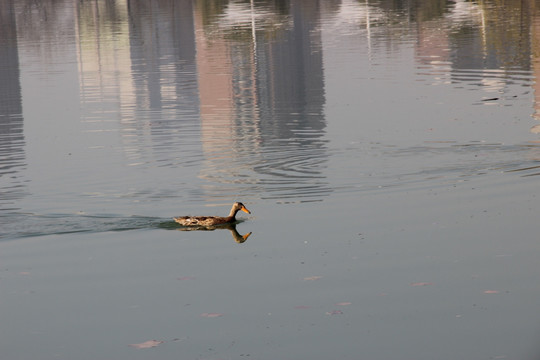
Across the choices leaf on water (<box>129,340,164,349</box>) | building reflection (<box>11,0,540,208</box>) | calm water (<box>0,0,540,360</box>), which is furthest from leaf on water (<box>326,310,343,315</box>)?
building reflection (<box>11,0,540,208</box>)

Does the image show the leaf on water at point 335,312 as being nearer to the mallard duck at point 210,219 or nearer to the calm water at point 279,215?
the calm water at point 279,215

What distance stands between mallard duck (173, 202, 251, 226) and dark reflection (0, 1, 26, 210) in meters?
4.86

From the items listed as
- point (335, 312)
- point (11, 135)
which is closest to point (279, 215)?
point (335, 312)

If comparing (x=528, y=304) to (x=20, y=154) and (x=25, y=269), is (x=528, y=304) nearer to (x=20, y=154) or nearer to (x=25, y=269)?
(x=25, y=269)

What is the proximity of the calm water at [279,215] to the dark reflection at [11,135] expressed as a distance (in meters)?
0.16

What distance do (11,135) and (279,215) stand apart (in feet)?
63.0

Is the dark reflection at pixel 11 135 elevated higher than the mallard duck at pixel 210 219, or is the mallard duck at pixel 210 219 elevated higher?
the mallard duck at pixel 210 219

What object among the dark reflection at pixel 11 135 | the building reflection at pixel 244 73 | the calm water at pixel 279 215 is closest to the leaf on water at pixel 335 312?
the calm water at pixel 279 215

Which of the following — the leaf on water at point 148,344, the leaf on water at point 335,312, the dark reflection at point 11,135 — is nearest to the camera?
the leaf on water at point 148,344

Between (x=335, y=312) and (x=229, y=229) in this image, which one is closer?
(x=335, y=312)

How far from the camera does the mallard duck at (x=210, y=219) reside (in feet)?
69.2

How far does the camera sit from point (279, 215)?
73.1ft

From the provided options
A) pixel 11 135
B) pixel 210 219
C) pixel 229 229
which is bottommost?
pixel 11 135

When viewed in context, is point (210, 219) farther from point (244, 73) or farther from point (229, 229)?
point (244, 73)
